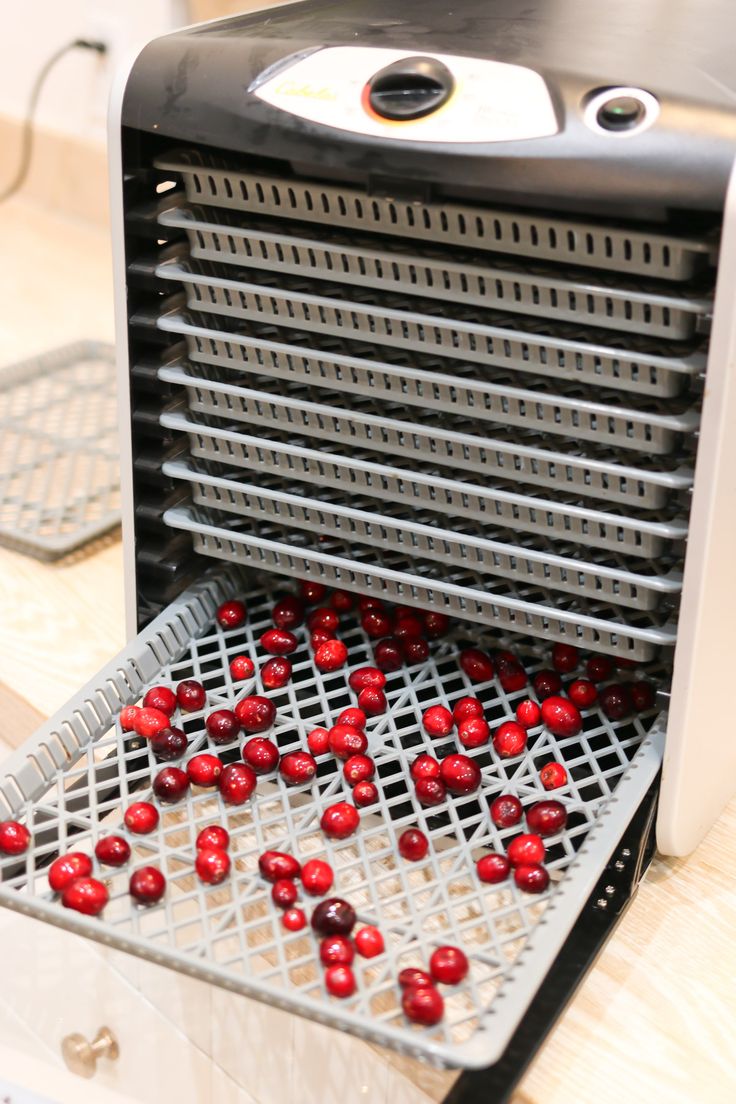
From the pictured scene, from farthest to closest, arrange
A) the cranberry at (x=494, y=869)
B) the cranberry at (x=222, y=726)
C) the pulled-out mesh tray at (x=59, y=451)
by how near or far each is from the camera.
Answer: the pulled-out mesh tray at (x=59, y=451) → the cranberry at (x=222, y=726) → the cranberry at (x=494, y=869)

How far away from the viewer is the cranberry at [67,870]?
2.10 ft

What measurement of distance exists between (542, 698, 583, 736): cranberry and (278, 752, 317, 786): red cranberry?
159 mm

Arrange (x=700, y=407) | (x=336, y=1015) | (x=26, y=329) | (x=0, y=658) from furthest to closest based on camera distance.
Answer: (x=26, y=329)
(x=0, y=658)
(x=700, y=407)
(x=336, y=1015)

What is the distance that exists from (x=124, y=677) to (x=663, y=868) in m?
0.39

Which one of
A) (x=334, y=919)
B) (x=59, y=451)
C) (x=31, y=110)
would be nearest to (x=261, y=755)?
(x=334, y=919)

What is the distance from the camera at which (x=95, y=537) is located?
117cm

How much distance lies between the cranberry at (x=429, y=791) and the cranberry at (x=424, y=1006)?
0.16 m

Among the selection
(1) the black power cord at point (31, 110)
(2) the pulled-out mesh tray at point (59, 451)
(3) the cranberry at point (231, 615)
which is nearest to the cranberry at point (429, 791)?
Answer: (3) the cranberry at point (231, 615)

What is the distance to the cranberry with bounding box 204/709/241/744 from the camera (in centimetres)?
76

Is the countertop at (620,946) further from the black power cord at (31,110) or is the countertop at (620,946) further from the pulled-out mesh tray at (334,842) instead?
the black power cord at (31,110)

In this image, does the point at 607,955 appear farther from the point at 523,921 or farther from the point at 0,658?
the point at 0,658

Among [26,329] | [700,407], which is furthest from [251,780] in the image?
[26,329]

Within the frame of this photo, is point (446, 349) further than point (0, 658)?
No

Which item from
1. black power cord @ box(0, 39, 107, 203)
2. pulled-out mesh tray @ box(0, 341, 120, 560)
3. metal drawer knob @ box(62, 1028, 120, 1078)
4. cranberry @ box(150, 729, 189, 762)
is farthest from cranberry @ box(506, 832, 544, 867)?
black power cord @ box(0, 39, 107, 203)
